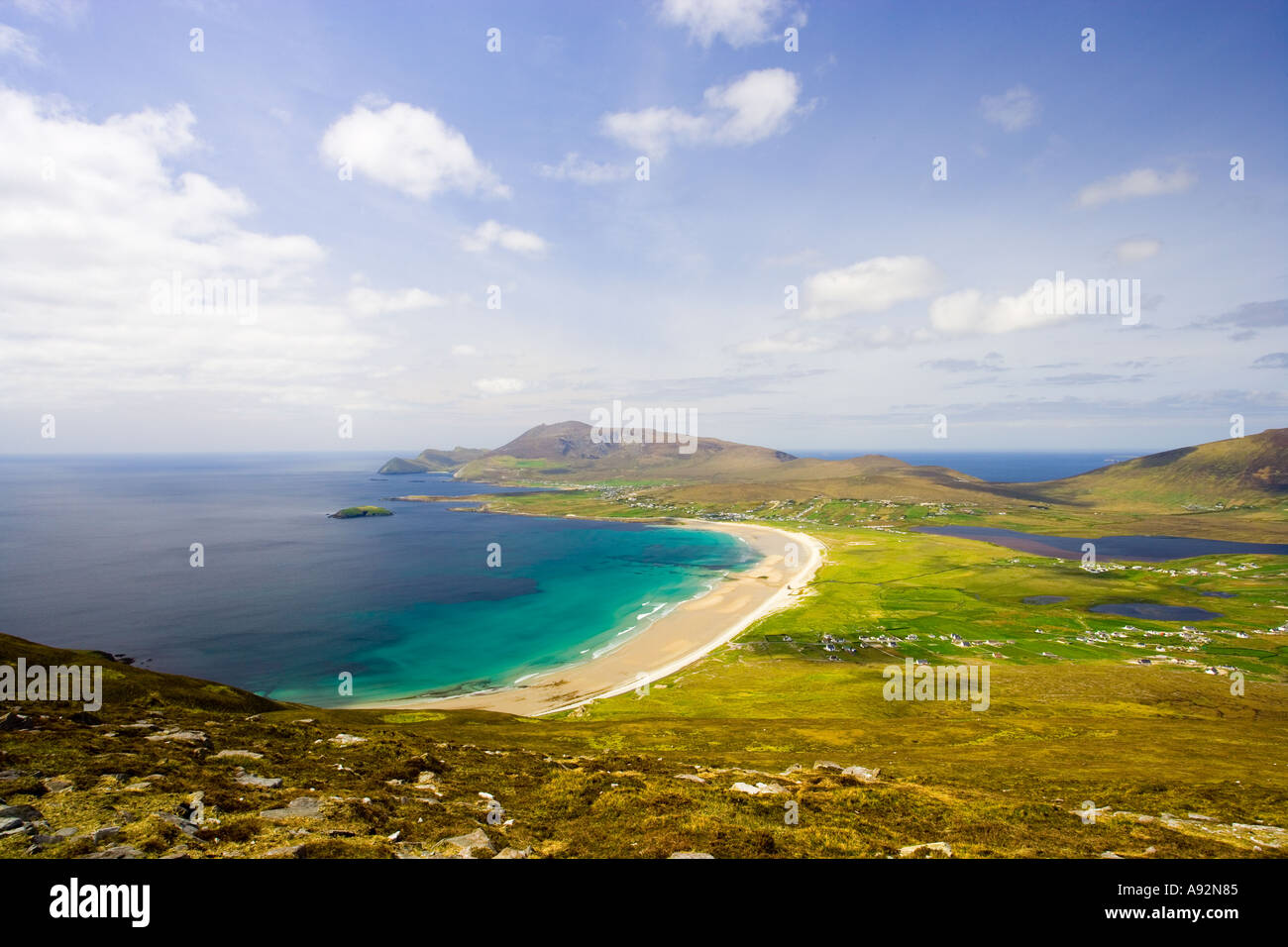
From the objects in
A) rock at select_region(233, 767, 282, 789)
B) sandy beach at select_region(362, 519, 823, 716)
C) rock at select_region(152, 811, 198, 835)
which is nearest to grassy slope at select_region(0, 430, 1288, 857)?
rock at select_region(152, 811, 198, 835)

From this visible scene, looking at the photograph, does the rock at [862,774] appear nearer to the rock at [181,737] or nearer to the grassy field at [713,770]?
the grassy field at [713,770]

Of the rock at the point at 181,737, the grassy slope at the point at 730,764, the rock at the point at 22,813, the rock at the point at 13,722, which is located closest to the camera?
the rock at the point at 22,813

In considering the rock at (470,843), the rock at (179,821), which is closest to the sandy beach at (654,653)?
the rock at (470,843)

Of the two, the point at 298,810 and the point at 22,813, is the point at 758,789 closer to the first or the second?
the point at 298,810

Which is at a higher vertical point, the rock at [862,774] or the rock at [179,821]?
the rock at [179,821]

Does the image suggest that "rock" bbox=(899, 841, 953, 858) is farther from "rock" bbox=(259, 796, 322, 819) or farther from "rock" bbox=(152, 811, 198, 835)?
"rock" bbox=(152, 811, 198, 835)
